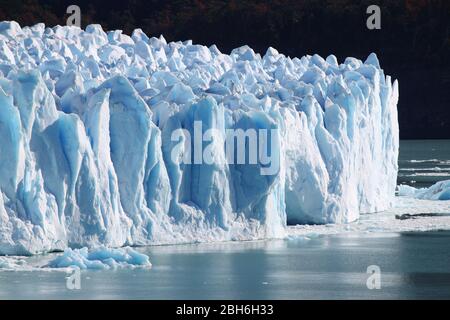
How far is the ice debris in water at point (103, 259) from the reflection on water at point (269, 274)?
0.22 m

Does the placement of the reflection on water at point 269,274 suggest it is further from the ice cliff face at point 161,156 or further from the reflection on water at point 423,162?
the reflection on water at point 423,162

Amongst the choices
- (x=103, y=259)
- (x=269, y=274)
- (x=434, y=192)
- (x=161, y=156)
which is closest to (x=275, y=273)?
(x=269, y=274)

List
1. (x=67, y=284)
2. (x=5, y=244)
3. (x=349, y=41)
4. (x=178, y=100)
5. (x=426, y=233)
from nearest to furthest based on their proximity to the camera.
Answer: (x=67, y=284) → (x=5, y=244) → (x=178, y=100) → (x=426, y=233) → (x=349, y=41)

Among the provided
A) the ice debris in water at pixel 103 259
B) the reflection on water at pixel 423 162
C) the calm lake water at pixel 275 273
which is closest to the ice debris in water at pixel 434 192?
the reflection on water at pixel 423 162

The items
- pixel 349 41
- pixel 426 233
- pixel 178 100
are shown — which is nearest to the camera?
pixel 178 100

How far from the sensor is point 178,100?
81.5 ft

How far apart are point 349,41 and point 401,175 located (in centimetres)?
3270

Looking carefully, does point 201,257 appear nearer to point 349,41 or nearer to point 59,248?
point 59,248

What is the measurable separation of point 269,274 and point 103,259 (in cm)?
224

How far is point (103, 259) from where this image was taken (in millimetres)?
21172

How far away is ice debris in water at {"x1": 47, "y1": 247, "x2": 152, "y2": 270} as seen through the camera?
20688mm

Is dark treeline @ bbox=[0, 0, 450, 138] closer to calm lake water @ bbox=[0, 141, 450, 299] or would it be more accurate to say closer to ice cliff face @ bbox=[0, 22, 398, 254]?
ice cliff face @ bbox=[0, 22, 398, 254]

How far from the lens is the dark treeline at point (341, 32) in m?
75.9
